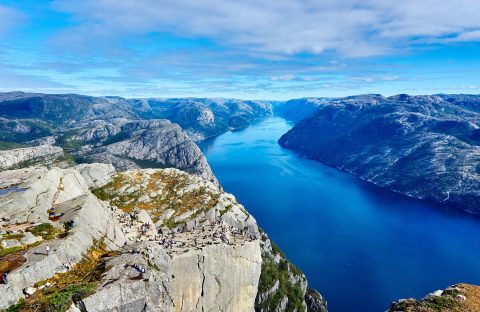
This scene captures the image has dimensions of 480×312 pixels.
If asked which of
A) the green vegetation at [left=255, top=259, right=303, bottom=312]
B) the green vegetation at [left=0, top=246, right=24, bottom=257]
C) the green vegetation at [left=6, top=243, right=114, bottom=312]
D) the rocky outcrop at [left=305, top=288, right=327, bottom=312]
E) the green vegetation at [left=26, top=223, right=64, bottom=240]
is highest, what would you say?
the green vegetation at [left=0, top=246, right=24, bottom=257]

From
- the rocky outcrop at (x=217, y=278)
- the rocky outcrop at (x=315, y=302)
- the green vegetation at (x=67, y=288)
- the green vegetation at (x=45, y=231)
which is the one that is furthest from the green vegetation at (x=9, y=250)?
the rocky outcrop at (x=315, y=302)

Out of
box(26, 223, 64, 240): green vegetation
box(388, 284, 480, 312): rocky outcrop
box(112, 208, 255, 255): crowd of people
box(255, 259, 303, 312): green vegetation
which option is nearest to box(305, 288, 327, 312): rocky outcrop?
box(255, 259, 303, 312): green vegetation

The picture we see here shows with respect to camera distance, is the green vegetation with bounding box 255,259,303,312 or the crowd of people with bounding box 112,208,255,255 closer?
the crowd of people with bounding box 112,208,255,255

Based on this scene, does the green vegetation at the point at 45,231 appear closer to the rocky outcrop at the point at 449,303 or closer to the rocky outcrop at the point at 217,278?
the rocky outcrop at the point at 217,278

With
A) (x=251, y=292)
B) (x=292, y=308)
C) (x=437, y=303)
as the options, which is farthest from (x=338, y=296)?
(x=437, y=303)

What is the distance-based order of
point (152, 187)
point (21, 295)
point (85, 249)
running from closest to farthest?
point (21, 295) → point (85, 249) → point (152, 187)

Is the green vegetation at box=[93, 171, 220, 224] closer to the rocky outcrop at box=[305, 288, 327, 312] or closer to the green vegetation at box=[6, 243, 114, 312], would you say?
the green vegetation at box=[6, 243, 114, 312]

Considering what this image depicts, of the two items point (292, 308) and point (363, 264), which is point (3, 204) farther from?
point (363, 264)
